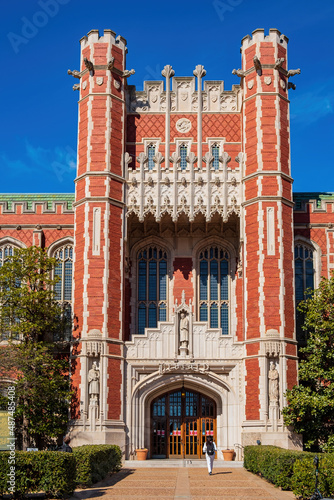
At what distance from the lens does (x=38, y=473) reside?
17.0 m

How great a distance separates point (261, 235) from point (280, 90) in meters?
6.30

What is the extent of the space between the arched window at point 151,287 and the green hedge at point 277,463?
927 centimetres

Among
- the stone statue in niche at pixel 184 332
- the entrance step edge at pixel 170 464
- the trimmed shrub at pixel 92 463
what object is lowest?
the entrance step edge at pixel 170 464

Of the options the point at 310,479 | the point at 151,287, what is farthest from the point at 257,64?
the point at 310,479

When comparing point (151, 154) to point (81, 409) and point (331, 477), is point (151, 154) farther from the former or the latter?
point (331, 477)

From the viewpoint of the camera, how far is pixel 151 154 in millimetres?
32000

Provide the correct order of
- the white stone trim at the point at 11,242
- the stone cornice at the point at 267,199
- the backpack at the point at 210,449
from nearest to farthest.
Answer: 1. the backpack at the point at 210,449
2. the stone cornice at the point at 267,199
3. the white stone trim at the point at 11,242

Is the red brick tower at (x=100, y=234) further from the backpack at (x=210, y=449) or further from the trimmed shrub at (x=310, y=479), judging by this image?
the trimmed shrub at (x=310, y=479)

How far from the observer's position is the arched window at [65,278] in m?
31.1

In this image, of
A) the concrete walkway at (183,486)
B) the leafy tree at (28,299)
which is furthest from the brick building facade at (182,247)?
the concrete walkway at (183,486)

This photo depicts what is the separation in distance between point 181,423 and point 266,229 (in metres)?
8.48

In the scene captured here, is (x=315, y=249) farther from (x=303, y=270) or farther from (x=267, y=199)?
(x=267, y=199)

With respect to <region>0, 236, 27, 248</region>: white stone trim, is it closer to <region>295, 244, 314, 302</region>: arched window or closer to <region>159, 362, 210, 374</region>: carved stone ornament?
<region>159, 362, 210, 374</region>: carved stone ornament

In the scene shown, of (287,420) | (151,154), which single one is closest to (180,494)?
(287,420)
